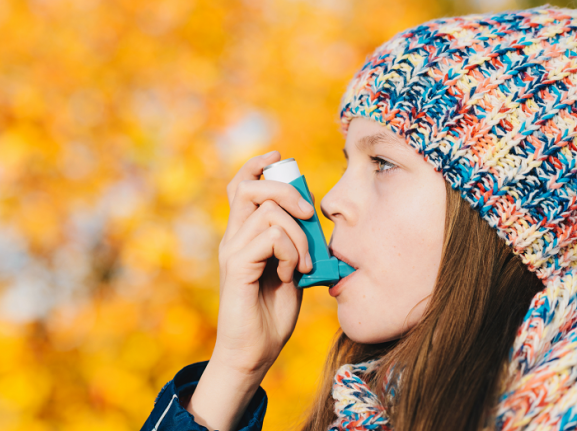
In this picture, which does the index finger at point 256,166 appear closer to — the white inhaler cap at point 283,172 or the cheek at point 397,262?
the white inhaler cap at point 283,172

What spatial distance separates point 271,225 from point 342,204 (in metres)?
0.24

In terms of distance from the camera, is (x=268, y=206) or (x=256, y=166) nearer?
(x=268, y=206)

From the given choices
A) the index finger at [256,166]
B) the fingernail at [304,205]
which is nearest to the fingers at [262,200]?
the fingernail at [304,205]

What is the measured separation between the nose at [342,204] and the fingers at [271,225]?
13 centimetres

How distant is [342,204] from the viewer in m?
1.31

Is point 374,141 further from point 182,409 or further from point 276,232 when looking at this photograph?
point 182,409

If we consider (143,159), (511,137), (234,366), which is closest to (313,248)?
(234,366)

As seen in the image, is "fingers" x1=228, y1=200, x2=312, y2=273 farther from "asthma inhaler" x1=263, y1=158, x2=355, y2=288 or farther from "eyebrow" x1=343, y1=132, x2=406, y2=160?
"eyebrow" x1=343, y1=132, x2=406, y2=160

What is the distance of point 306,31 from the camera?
283 centimetres

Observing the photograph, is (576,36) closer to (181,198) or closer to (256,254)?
(256,254)

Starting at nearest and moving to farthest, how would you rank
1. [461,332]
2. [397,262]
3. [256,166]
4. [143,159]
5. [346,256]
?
[461,332] < [397,262] < [346,256] < [256,166] < [143,159]

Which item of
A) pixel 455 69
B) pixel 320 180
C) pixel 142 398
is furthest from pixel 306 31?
pixel 142 398

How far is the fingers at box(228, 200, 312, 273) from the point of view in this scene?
4.13 ft

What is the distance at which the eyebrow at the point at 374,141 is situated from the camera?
1.24m
